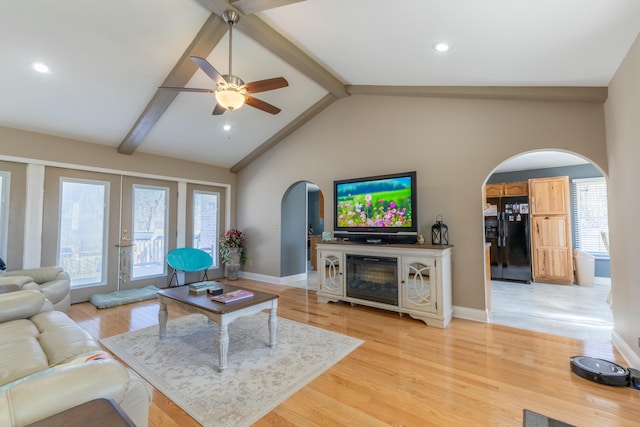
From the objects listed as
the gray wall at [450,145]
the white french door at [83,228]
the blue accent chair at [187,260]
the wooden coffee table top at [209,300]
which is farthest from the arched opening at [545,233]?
the white french door at [83,228]

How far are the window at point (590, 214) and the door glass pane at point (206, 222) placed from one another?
7.63 m

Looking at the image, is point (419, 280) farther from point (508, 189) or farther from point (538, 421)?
point (508, 189)

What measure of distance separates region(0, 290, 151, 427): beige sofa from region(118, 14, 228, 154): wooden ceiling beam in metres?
2.64

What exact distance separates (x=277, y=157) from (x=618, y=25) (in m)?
4.80

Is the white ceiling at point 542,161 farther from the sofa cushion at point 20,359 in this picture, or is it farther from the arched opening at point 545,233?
the sofa cushion at point 20,359

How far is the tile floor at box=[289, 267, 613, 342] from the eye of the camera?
3.21m

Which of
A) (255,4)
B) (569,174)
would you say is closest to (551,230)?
(569,174)

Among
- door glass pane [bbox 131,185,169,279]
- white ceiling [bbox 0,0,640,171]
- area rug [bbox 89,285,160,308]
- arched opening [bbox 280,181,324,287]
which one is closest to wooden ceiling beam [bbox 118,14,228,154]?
white ceiling [bbox 0,0,640,171]

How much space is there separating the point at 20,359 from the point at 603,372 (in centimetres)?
389

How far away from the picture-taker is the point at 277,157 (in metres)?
5.73

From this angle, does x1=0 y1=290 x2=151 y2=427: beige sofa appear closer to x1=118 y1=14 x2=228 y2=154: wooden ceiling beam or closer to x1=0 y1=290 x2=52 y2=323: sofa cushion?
x1=0 y1=290 x2=52 y2=323: sofa cushion

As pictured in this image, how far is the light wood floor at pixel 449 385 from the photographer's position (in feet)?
5.87

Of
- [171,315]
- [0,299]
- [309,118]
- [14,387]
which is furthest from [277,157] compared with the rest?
[14,387]

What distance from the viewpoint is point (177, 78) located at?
11.4 feet
